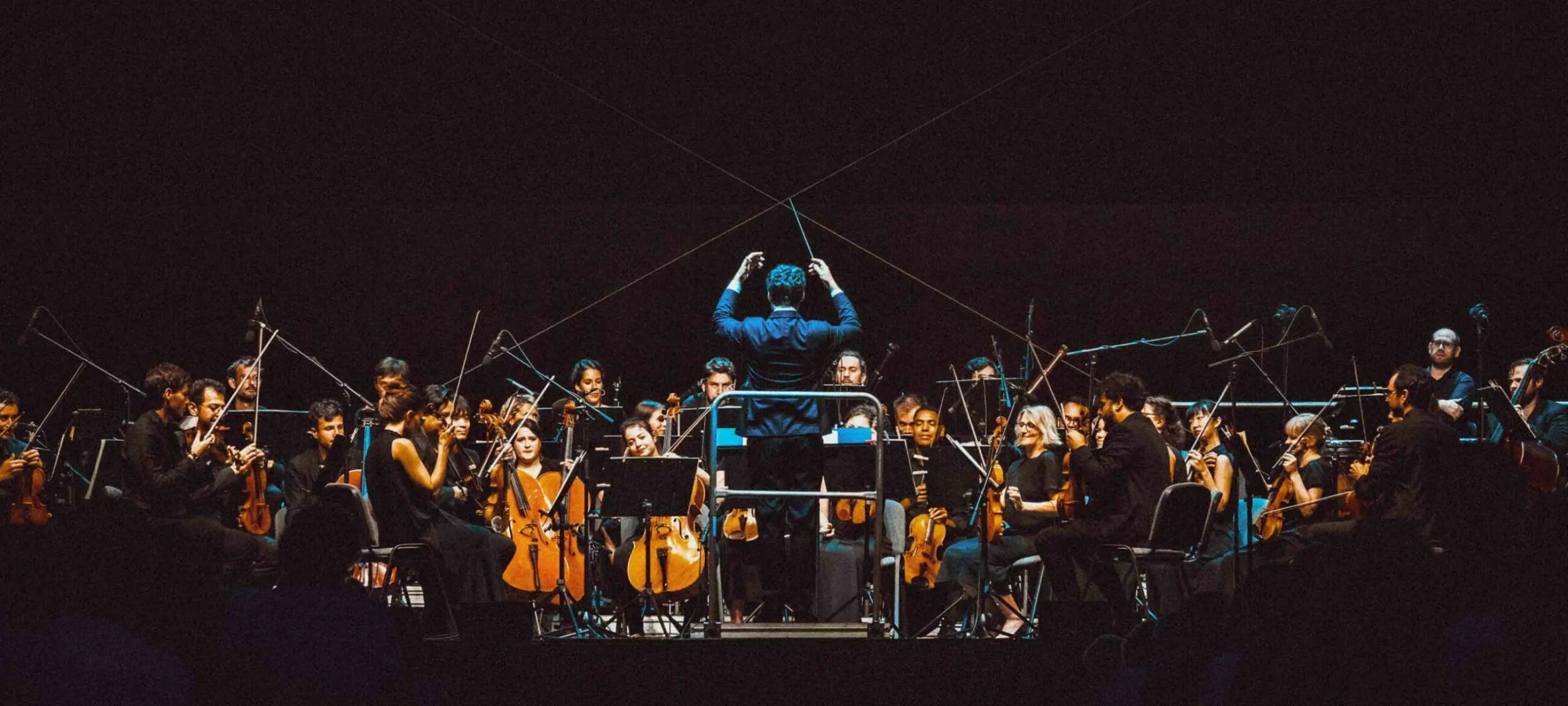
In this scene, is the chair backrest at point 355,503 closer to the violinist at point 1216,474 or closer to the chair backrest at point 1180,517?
the chair backrest at point 1180,517

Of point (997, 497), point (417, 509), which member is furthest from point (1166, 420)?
point (417, 509)

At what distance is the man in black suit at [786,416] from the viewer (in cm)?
547

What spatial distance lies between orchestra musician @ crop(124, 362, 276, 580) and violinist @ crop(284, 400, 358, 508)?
0.51m

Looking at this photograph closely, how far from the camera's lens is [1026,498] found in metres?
6.72

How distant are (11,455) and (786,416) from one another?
4815 millimetres

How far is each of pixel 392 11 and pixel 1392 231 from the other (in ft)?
20.9

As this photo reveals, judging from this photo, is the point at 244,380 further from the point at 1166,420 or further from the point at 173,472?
the point at 1166,420

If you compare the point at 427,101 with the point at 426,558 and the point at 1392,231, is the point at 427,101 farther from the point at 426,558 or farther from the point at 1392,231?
the point at 1392,231

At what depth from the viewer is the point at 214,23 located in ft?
23.5

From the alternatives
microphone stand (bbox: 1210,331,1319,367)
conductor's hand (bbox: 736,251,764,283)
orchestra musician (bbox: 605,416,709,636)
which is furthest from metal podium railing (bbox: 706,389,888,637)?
microphone stand (bbox: 1210,331,1319,367)

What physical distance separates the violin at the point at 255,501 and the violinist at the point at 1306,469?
A: 5.53m

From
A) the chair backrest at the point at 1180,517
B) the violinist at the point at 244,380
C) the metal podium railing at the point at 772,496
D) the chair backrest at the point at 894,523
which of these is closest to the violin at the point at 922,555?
the chair backrest at the point at 894,523

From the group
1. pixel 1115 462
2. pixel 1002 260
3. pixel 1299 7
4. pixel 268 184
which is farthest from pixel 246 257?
pixel 1299 7

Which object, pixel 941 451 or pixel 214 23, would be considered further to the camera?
pixel 214 23
